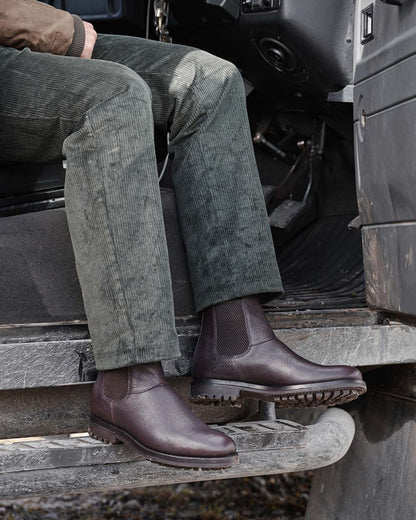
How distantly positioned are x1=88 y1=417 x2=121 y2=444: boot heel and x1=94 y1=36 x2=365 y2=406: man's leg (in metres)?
0.19

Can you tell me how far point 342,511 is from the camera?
1874 mm

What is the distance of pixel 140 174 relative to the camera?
1327 mm

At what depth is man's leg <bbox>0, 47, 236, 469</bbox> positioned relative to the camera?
4.18 feet

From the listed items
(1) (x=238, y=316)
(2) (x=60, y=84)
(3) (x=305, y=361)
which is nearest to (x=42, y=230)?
(2) (x=60, y=84)

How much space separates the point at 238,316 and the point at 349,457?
0.62 meters

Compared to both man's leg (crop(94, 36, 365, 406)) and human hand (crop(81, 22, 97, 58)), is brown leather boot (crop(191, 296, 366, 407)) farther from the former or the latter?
human hand (crop(81, 22, 97, 58))

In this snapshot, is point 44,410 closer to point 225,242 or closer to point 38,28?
point 225,242

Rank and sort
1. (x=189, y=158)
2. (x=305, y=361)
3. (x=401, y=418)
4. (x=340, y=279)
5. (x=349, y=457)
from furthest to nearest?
1. (x=340, y=279)
2. (x=349, y=457)
3. (x=401, y=418)
4. (x=189, y=158)
5. (x=305, y=361)

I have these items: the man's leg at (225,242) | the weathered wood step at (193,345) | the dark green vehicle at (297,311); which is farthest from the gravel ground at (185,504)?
the man's leg at (225,242)

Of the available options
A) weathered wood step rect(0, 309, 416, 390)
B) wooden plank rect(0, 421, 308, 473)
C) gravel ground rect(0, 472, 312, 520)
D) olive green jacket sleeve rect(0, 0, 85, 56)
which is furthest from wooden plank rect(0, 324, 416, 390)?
gravel ground rect(0, 472, 312, 520)

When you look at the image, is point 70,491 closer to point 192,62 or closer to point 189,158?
point 189,158

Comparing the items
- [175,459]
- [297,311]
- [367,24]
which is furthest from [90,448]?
[367,24]

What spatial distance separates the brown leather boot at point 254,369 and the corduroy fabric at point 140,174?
0.16 feet

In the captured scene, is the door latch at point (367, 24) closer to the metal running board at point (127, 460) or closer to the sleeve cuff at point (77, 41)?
the sleeve cuff at point (77, 41)
